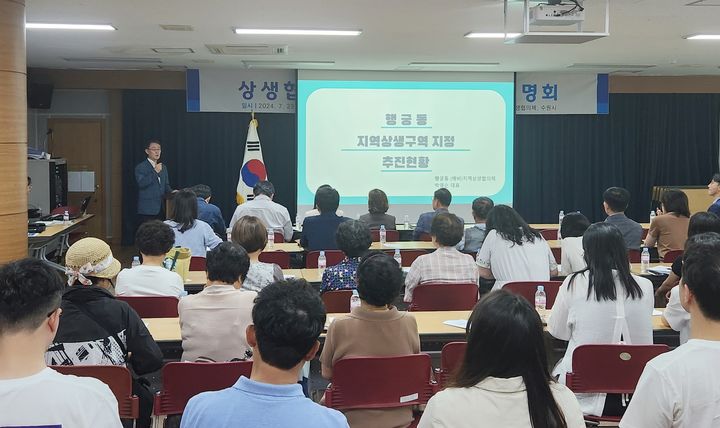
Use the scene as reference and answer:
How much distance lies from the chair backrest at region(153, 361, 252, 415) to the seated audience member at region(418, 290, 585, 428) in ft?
4.21

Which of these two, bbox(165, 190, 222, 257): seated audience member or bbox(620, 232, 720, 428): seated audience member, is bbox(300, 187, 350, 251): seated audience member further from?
bbox(620, 232, 720, 428): seated audience member

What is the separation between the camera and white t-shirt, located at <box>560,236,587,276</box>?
214 inches

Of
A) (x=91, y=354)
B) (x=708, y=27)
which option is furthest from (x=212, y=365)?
(x=708, y=27)

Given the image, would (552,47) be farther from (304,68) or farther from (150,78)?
(150,78)

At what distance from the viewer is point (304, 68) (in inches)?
441

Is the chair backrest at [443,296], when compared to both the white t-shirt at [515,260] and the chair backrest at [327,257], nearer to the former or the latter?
the white t-shirt at [515,260]

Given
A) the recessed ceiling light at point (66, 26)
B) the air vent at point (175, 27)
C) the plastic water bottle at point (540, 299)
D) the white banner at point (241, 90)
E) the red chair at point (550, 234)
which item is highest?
the recessed ceiling light at point (66, 26)

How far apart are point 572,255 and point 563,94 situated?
7.12 metres

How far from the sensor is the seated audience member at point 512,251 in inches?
210

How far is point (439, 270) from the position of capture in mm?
4863

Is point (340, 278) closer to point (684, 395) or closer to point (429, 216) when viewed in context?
point (684, 395)

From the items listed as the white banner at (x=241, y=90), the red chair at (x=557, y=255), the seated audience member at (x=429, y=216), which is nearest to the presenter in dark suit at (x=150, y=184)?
the white banner at (x=241, y=90)

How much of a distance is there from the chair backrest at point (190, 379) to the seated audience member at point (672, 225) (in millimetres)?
5073

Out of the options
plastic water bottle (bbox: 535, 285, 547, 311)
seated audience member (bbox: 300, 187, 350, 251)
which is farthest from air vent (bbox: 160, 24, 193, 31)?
plastic water bottle (bbox: 535, 285, 547, 311)
